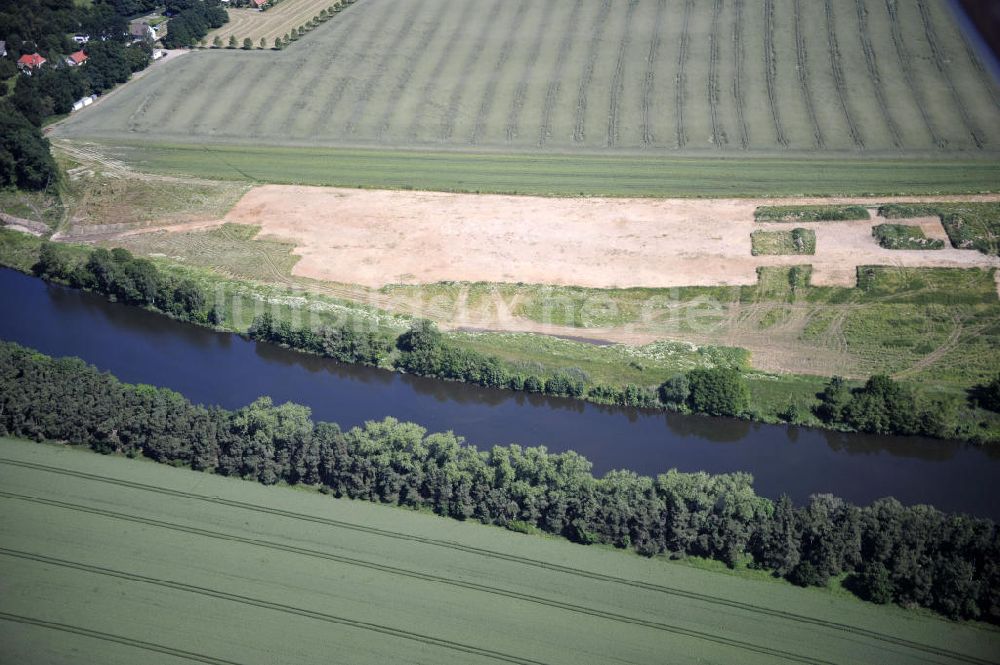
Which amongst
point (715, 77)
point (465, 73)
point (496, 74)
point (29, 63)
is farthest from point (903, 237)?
point (29, 63)

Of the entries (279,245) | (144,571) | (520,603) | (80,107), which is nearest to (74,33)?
(80,107)

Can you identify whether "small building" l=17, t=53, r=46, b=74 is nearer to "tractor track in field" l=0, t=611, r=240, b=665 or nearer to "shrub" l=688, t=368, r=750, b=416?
"tractor track in field" l=0, t=611, r=240, b=665

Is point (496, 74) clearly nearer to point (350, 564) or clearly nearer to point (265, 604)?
point (350, 564)

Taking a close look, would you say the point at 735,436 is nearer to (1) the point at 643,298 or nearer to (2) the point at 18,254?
(1) the point at 643,298

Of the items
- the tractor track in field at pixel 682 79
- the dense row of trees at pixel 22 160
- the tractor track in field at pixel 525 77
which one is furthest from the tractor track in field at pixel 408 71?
Result: the dense row of trees at pixel 22 160

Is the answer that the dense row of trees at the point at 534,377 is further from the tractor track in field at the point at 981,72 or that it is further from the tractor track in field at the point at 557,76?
the tractor track in field at the point at 981,72
